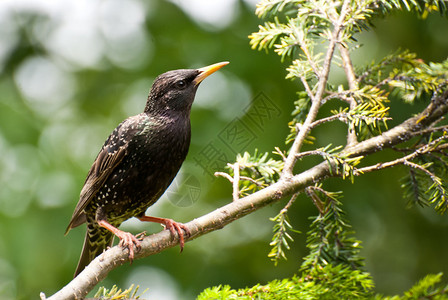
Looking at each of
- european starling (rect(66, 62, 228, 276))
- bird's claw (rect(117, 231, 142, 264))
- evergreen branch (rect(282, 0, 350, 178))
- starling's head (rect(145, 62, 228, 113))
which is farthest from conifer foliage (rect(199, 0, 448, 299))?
starling's head (rect(145, 62, 228, 113))

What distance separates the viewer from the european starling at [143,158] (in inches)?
113

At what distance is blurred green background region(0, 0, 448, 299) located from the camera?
13.2ft

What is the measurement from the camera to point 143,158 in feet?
9.39

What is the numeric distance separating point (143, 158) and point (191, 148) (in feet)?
4.93

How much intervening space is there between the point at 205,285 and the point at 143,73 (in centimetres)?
209

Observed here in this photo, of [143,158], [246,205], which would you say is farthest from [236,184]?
[143,158]

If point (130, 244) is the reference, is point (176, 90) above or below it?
above

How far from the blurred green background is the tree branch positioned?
4.47 feet

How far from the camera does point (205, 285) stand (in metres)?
4.06

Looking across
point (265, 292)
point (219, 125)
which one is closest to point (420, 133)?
point (265, 292)

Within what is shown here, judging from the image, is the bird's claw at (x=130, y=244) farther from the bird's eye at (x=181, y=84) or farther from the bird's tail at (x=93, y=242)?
the bird's eye at (x=181, y=84)

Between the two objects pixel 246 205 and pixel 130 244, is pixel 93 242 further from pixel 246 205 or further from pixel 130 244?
pixel 246 205

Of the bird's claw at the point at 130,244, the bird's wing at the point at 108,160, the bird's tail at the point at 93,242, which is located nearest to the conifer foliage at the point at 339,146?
the bird's claw at the point at 130,244

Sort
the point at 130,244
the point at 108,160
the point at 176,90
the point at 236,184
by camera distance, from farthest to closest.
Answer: the point at 176,90, the point at 108,160, the point at 236,184, the point at 130,244
